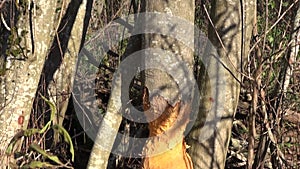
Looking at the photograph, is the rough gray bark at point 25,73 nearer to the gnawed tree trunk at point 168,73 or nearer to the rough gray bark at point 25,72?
the rough gray bark at point 25,72

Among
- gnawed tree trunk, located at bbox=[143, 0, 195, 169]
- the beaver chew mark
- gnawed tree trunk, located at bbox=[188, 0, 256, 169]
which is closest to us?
gnawed tree trunk, located at bbox=[143, 0, 195, 169]

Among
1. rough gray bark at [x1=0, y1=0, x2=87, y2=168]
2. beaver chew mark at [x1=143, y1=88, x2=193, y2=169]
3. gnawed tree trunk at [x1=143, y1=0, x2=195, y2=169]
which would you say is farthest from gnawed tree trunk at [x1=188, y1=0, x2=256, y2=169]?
rough gray bark at [x1=0, y1=0, x2=87, y2=168]

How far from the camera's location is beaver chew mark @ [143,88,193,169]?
3.71 metres

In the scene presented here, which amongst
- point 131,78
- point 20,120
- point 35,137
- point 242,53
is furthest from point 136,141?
point 20,120

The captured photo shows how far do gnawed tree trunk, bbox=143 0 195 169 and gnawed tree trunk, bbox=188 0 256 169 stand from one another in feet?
0.86

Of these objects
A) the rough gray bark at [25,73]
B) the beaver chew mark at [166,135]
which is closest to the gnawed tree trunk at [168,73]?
the beaver chew mark at [166,135]

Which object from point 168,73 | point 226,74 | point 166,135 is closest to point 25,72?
point 168,73

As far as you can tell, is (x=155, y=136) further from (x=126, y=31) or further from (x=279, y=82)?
(x=126, y=31)

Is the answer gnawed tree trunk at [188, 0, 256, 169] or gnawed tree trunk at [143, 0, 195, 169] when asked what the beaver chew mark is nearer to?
gnawed tree trunk at [143, 0, 195, 169]

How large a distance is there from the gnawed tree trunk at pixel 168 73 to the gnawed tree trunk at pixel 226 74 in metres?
0.26

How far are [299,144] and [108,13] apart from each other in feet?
11.0

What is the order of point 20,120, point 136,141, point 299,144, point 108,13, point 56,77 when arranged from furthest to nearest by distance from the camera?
1. point 108,13
2. point 56,77
3. point 136,141
4. point 299,144
5. point 20,120

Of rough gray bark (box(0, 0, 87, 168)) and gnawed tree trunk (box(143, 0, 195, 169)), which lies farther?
gnawed tree trunk (box(143, 0, 195, 169))

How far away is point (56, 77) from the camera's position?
233 inches
